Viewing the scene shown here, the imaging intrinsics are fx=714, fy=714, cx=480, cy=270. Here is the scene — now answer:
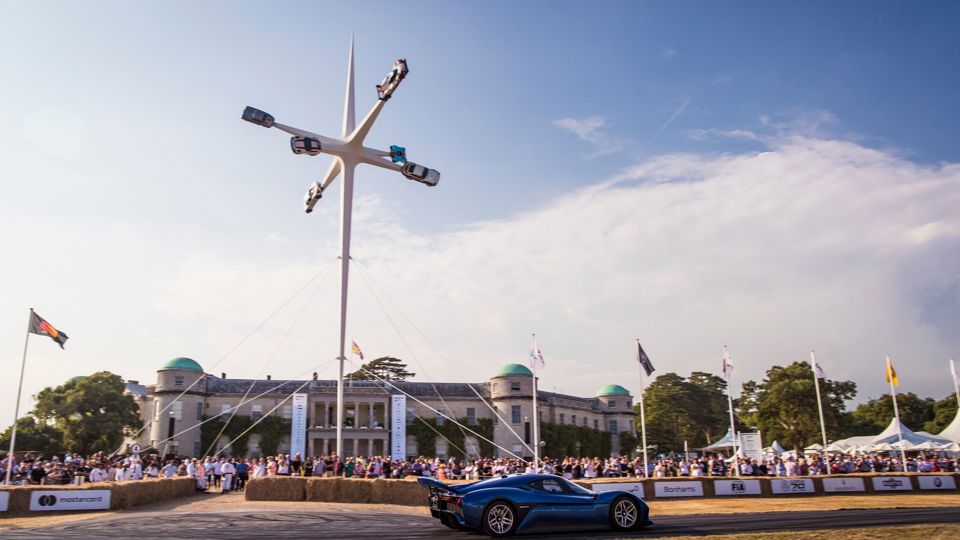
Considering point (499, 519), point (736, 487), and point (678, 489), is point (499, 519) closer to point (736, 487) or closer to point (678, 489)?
point (678, 489)

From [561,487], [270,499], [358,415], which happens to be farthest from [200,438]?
[561,487]

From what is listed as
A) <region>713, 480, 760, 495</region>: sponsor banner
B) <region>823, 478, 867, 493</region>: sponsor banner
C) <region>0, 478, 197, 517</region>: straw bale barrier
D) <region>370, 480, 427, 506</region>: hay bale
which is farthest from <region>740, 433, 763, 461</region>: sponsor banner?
<region>0, 478, 197, 517</region>: straw bale barrier

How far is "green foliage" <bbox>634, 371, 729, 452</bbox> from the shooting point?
316 ft

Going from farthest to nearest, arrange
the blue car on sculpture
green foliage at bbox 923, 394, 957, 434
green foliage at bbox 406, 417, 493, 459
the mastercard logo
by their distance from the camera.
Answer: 1. green foliage at bbox 923, 394, 957, 434
2. green foliage at bbox 406, 417, 493, 459
3. the mastercard logo
4. the blue car on sculpture

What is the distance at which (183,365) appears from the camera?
76688mm

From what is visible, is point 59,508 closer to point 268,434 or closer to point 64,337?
point 64,337

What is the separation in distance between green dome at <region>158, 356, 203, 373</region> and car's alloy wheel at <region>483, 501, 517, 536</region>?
69.9 metres

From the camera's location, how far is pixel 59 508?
76.9 feet

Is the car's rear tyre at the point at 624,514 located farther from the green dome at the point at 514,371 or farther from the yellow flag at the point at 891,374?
the green dome at the point at 514,371

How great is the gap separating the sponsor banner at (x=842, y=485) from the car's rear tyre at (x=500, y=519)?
23744mm

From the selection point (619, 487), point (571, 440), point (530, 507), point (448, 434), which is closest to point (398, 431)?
→ point (448, 434)

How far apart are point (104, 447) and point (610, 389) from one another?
59412mm

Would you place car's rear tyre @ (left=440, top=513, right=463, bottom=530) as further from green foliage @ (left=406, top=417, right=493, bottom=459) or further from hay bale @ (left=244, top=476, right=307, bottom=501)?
green foliage @ (left=406, top=417, right=493, bottom=459)

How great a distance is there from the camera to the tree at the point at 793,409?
70750 mm
